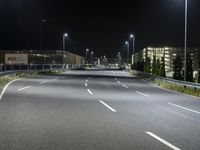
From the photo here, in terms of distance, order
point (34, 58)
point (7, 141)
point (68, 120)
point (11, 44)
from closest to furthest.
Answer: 1. point (7, 141)
2. point (68, 120)
3. point (11, 44)
4. point (34, 58)

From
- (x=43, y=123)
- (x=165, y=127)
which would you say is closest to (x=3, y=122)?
(x=43, y=123)

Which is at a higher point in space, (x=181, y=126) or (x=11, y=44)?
(x=11, y=44)

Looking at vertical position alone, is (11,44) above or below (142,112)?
above

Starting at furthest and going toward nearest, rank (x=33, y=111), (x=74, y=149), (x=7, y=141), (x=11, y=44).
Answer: (x=11, y=44) → (x=33, y=111) → (x=7, y=141) → (x=74, y=149)

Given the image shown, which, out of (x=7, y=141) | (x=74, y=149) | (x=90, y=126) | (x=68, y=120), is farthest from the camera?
(x=68, y=120)

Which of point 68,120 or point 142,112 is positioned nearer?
point 68,120

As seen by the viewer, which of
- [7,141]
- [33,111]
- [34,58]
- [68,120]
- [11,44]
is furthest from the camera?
[34,58]

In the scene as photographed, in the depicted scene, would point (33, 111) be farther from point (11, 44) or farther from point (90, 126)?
point (11, 44)

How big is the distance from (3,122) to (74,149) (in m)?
3.66

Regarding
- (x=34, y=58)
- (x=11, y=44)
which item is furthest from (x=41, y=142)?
(x=34, y=58)

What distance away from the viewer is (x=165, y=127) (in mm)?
9922

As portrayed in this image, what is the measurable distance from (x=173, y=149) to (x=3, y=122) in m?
4.97

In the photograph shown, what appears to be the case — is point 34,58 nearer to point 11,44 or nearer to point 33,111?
point 11,44

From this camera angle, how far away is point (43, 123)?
999cm
